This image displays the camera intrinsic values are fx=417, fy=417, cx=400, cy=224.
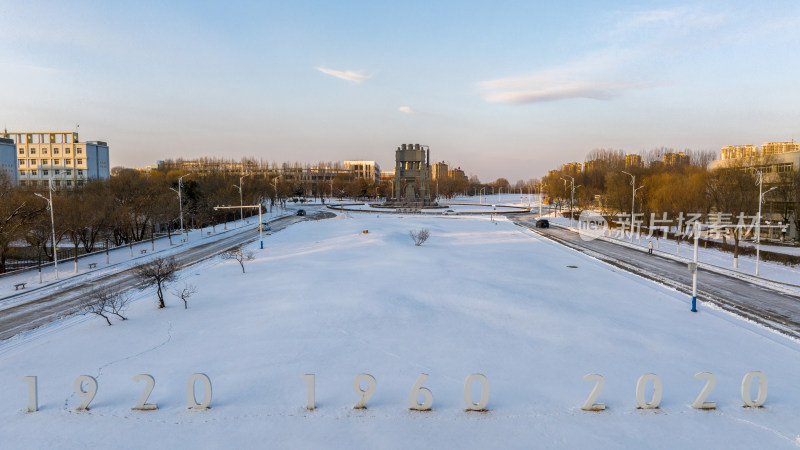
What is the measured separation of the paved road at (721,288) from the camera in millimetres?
21594

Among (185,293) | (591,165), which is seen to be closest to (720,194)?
(185,293)

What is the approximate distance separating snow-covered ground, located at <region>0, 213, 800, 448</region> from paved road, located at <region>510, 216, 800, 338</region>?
216 centimetres

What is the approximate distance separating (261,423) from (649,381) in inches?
471

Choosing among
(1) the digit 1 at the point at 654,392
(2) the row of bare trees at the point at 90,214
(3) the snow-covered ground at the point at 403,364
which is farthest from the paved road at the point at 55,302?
(1) the digit 1 at the point at 654,392

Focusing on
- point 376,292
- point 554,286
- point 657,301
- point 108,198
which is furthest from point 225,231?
point 657,301

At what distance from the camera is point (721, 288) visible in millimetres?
27719

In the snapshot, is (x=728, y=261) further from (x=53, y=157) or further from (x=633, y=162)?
(x=53, y=157)

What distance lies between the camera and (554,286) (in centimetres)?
2648

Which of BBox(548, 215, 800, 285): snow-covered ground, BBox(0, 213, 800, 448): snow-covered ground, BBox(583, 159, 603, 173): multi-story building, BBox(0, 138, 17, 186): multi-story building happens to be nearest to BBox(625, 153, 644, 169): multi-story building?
BBox(583, 159, 603, 173): multi-story building

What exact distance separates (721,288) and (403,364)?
25.0m

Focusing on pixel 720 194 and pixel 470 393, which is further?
pixel 720 194

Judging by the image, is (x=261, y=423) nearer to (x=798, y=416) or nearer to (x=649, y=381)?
(x=649, y=381)

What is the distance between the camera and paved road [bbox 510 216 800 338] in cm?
2159

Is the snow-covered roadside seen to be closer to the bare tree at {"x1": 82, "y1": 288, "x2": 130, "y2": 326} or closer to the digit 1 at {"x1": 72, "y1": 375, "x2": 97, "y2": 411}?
the bare tree at {"x1": 82, "y1": 288, "x2": 130, "y2": 326}
